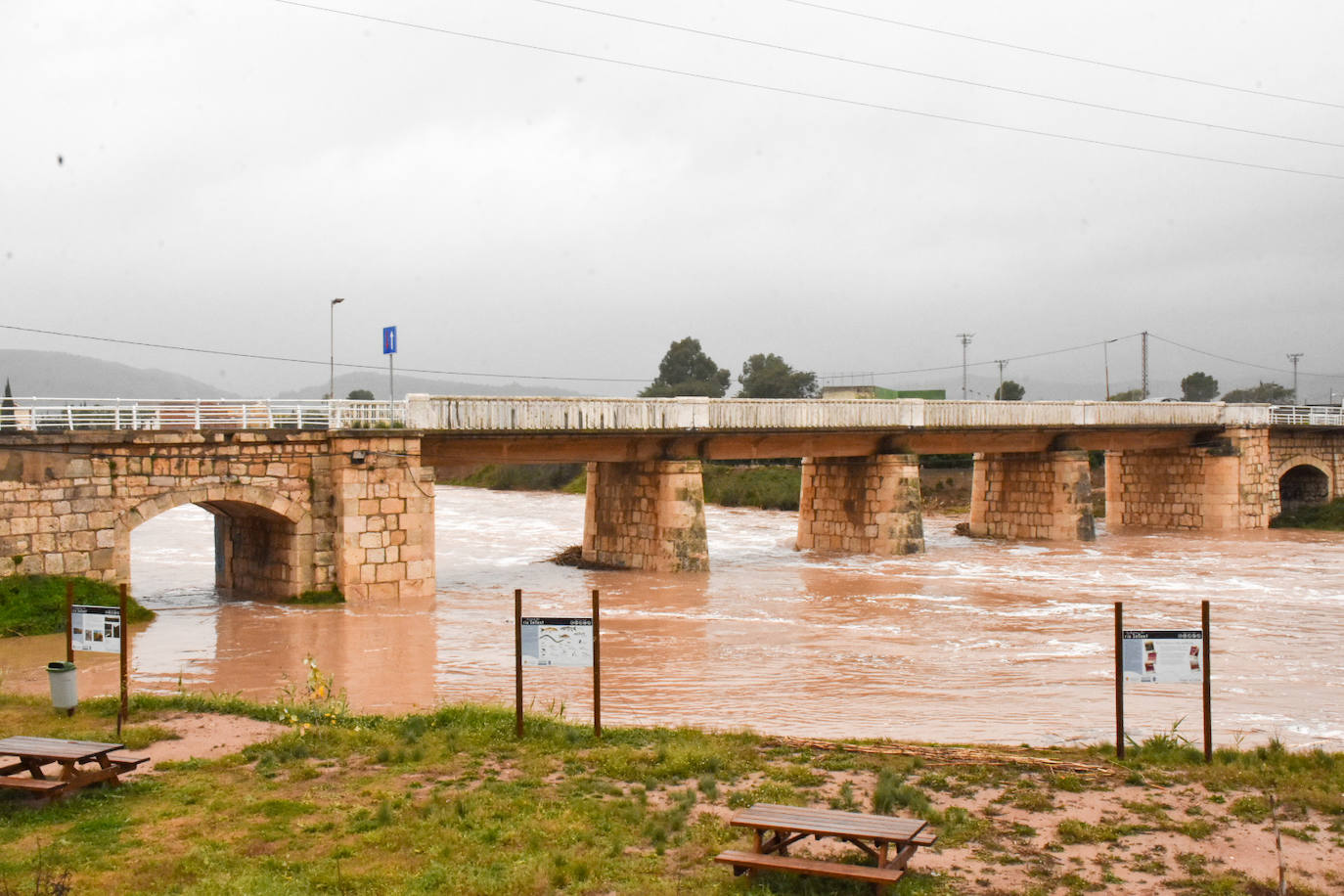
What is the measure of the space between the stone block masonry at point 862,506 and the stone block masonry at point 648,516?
772 cm

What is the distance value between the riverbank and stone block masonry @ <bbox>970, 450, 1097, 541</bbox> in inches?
1288

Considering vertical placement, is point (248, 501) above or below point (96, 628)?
above

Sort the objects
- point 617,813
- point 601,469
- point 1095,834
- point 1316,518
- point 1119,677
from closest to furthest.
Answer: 1. point 1095,834
2. point 617,813
3. point 1119,677
4. point 601,469
5. point 1316,518

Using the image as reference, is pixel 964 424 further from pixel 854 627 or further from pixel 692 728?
pixel 692 728

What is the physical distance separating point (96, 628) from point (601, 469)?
78.2 ft

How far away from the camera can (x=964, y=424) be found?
40531mm

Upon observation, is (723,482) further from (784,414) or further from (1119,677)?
(1119,677)

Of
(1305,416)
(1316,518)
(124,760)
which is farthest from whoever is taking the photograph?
(1305,416)

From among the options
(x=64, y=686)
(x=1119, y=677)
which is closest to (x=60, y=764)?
(x=64, y=686)

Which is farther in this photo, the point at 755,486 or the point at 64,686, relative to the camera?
the point at 755,486

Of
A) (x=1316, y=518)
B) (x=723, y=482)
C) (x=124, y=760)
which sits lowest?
(x=124, y=760)

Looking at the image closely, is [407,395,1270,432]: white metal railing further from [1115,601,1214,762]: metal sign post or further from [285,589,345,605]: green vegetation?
[1115,601,1214,762]: metal sign post

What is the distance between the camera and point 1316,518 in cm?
4959

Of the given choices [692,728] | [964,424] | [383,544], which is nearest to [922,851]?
[692,728]
